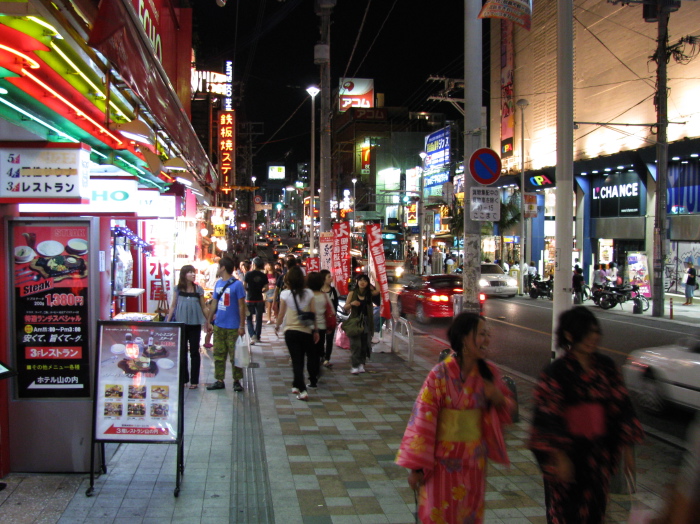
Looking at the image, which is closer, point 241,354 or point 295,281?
point 241,354

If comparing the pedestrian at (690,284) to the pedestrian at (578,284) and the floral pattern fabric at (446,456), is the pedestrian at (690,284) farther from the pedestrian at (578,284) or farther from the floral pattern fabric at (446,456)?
the floral pattern fabric at (446,456)

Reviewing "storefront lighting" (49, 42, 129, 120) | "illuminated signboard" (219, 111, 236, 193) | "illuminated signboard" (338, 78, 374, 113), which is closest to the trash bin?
"storefront lighting" (49, 42, 129, 120)

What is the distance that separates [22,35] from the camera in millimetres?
4016

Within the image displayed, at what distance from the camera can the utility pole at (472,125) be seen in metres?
8.01

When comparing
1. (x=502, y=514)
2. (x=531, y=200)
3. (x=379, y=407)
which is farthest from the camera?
(x=531, y=200)

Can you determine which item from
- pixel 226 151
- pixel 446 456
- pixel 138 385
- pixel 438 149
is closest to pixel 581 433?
pixel 446 456

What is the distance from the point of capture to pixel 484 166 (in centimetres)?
791

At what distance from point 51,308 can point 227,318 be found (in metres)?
3.36

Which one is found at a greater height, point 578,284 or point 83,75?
point 83,75

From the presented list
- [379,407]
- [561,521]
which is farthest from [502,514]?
[379,407]

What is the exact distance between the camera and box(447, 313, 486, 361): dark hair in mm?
3418

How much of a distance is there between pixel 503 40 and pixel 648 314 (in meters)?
22.7

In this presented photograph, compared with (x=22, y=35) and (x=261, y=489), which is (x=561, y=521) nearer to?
(x=261, y=489)

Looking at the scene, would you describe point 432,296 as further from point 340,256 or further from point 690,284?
point 690,284
